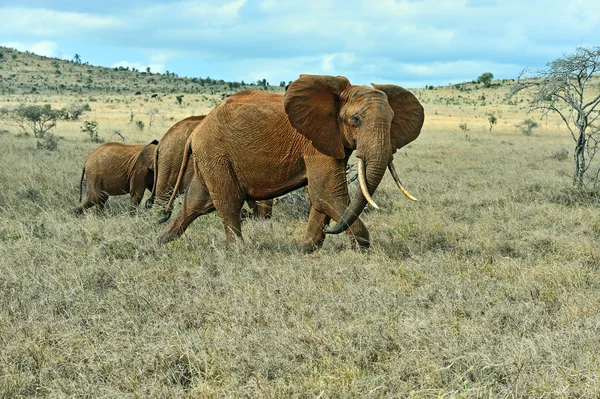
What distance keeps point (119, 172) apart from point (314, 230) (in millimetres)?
5310

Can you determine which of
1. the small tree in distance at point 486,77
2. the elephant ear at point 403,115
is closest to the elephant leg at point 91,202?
the elephant ear at point 403,115

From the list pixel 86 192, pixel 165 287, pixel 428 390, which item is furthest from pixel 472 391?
pixel 86 192

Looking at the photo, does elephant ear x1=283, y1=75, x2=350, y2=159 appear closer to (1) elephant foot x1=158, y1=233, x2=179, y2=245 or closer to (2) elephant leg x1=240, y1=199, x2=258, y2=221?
(1) elephant foot x1=158, y1=233, x2=179, y2=245

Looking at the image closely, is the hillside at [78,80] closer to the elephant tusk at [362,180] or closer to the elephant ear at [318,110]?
the elephant ear at [318,110]

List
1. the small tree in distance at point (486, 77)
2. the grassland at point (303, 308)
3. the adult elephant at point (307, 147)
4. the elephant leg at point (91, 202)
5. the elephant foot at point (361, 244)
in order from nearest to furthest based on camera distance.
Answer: the grassland at point (303, 308) < the adult elephant at point (307, 147) < the elephant foot at point (361, 244) < the elephant leg at point (91, 202) < the small tree in distance at point (486, 77)

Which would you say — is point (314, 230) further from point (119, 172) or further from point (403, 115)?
point (119, 172)

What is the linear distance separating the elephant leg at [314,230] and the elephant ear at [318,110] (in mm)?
788

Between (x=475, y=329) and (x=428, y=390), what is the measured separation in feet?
3.16

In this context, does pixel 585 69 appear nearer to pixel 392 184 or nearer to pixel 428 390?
pixel 392 184

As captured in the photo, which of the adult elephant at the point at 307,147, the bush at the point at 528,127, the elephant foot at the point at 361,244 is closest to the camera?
the adult elephant at the point at 307,147

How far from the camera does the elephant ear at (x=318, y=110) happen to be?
6328mm

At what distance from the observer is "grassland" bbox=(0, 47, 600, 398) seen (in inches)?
145

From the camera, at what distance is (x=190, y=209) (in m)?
7.43

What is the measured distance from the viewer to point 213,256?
21.5ft
